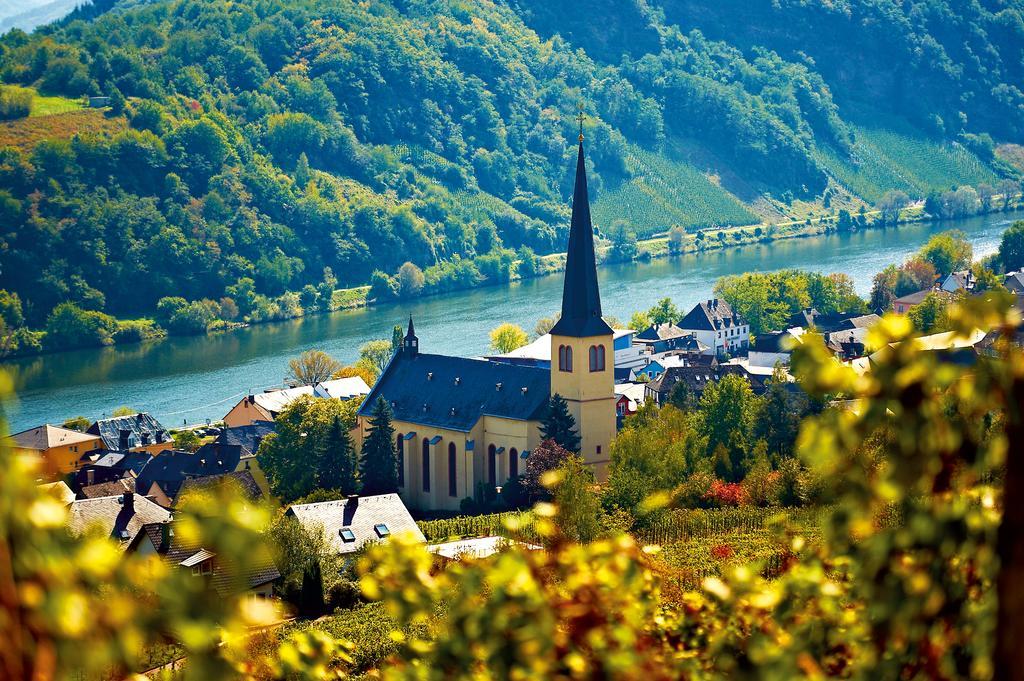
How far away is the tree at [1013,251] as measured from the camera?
96.9 m

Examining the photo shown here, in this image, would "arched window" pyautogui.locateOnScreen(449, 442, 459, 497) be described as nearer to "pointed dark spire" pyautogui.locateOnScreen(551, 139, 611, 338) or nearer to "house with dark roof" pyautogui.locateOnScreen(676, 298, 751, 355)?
"pointed dark spire" pyautogui.locateOnScreen(551, 139, 611, 338)

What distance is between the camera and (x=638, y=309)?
325 feet

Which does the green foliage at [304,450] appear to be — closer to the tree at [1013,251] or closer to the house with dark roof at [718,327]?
the house with dark roof at [718,327]

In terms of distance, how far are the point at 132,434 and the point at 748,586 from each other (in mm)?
63398

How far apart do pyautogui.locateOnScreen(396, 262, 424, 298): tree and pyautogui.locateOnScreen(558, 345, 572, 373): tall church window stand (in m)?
72.6

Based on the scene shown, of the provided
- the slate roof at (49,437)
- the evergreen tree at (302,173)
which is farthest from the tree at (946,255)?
the evergreen tree at (302,173)

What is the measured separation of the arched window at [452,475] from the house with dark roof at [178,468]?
1001cm

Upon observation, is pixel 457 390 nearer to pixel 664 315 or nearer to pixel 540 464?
pixel 540 464

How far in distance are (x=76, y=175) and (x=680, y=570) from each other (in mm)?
107104

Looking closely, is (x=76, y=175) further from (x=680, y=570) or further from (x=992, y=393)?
(x=992, y=393)

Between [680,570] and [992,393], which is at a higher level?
[992,393]

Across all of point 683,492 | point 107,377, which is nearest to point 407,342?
point 683,492

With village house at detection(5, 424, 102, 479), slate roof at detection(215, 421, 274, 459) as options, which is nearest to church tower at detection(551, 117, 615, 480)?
slate roof at detection(215, 421, 274, 459)

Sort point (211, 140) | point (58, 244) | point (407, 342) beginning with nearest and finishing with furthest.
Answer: point (407, 342) < point (58, 244) < point (211, 140)
